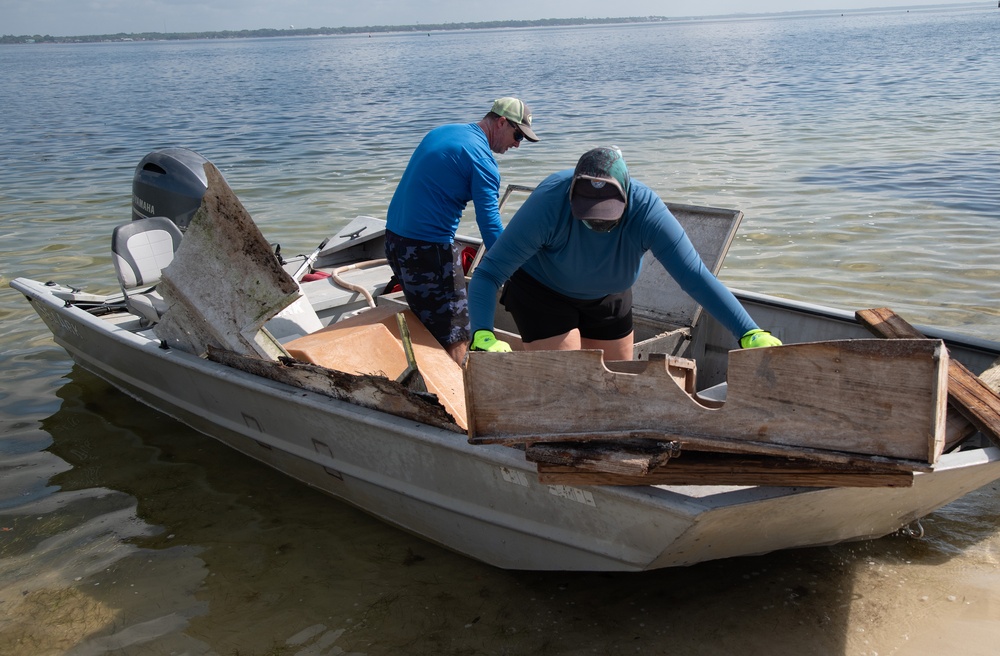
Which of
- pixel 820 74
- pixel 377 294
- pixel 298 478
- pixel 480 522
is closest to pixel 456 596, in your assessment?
pixel 480 522

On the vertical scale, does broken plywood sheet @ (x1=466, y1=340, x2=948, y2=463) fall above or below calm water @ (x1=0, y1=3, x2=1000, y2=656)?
above

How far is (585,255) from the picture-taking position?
3.42 meters

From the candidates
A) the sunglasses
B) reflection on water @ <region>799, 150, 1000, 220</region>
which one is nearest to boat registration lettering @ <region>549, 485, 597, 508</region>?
the sunglasses

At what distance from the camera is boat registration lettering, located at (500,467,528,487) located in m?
3.24

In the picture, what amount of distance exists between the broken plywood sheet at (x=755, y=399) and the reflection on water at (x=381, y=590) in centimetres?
112

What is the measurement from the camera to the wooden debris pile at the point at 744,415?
2252 millimetres

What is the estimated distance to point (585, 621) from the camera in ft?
11.3

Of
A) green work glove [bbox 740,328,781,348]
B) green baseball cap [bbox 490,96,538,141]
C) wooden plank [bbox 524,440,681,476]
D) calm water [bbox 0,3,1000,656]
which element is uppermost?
green baseball cap [bbox 490,96,538,141]

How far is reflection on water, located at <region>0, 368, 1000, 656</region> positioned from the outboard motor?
2.55m

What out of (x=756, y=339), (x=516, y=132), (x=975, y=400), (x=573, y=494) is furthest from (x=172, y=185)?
(x=975, y=400)

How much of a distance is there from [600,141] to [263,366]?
1385cm

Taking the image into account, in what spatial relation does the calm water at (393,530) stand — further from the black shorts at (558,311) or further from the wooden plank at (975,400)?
the black shorts at (558,311)

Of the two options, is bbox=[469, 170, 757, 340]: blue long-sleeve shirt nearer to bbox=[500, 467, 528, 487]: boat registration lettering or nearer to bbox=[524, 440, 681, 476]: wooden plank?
bbox=[500, 467, 528, 487]: boat registration lettering

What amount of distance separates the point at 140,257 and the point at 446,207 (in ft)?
8.85
